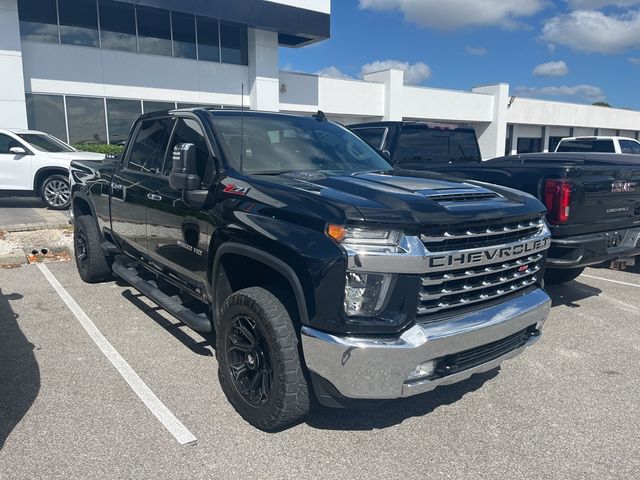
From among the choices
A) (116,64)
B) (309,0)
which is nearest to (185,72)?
(116,64)

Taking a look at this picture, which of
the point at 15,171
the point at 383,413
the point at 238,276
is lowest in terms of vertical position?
the point at 383,413

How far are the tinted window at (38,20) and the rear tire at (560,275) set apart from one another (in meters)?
16.4

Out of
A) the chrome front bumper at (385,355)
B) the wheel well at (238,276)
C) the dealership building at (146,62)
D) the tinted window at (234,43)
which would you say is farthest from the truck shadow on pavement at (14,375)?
the tinted window at (234,43)

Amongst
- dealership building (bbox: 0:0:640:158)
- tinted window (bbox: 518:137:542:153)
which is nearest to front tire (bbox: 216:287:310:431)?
dealership building (bbox: 0:0:640:158)

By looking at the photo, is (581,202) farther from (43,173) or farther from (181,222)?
(43,173)

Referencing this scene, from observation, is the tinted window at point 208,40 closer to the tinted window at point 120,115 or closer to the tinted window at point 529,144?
the tinted window at point 120,115

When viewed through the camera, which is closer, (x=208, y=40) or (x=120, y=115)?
(x=120, y=115)

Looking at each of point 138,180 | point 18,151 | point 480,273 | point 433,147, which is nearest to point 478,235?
point 480,273

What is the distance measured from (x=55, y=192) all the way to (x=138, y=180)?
8485mm

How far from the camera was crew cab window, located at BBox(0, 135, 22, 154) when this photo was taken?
12023 mm

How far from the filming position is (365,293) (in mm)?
2785

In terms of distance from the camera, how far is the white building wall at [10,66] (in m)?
15.2

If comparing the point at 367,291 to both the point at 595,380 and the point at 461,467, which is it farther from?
the point at 595,380

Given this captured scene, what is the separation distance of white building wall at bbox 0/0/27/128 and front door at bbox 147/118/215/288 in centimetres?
1359
